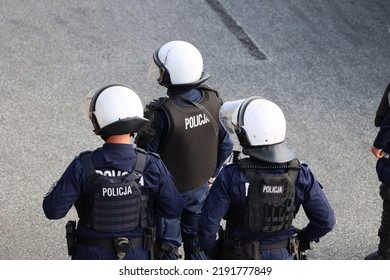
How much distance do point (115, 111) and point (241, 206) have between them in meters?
1.05

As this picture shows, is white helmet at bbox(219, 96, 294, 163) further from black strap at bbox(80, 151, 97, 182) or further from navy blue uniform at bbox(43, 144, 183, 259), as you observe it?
black strap at bbox(80, 151, 97, 182)

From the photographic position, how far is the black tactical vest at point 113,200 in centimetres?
561

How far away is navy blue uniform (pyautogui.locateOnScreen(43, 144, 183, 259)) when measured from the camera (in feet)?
18.5

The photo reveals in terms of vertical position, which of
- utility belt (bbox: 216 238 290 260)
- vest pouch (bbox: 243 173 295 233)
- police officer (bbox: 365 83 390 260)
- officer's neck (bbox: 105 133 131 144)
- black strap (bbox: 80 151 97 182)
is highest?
officer's neck (bbox: 105 133 131 144)

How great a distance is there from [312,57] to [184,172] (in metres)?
5.35

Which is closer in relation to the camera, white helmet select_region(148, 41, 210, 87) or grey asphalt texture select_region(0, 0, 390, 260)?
white helmet select_region(148, 41, 210, 87)

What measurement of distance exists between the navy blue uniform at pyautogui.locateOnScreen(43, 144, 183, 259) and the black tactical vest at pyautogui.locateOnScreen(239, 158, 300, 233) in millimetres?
537

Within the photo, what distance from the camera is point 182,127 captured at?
658 cm

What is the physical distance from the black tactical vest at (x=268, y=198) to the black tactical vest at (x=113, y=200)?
0.70 m

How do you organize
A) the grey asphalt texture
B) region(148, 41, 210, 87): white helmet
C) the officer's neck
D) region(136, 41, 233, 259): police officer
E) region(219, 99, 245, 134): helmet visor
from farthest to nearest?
the grey asphalt texture → region(148, 41, 210, 87): white helmet → region(136, 41, 233, 259): police officer → region(219, 99, 245, 134): helmet visor → the officer's neck

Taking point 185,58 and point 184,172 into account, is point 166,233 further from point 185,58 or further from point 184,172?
point 185,58

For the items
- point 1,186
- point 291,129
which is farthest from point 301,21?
point 1,186

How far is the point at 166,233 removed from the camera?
6625 millimetres

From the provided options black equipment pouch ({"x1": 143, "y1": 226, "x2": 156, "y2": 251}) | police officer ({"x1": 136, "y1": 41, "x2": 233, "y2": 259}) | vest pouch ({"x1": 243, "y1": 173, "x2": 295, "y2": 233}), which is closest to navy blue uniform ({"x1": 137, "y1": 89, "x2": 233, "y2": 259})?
police officer ({"x1": 136, "y1": 41, "x2": 233, "y2": 259})
